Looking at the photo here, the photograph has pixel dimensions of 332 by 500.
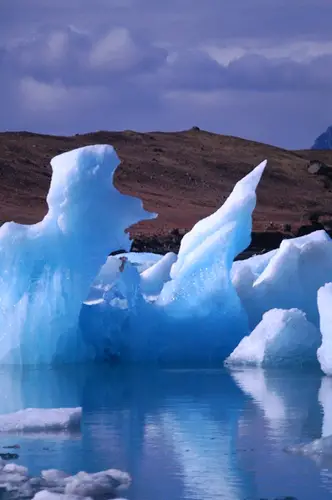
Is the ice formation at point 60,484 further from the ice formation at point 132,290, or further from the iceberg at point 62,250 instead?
the iceberg at point 62,250

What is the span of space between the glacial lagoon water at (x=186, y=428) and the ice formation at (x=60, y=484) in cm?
11

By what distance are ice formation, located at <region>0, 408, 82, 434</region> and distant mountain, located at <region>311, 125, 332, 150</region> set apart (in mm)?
102550

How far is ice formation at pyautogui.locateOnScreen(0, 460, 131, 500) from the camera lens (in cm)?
745

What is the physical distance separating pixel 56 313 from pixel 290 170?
46632mm

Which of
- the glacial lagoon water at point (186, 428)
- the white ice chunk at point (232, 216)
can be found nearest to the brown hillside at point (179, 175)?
the white ice chunk at point (232, 216)

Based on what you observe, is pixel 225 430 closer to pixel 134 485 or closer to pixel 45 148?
pixel 134 485

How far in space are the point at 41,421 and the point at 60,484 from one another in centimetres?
209

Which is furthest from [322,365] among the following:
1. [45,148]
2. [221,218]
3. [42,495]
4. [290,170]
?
[290,170]

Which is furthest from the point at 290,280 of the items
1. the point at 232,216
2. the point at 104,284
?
the point at 104,284

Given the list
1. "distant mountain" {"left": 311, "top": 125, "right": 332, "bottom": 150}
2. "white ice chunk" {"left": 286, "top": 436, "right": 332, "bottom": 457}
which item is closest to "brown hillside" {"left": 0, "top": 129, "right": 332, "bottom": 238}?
"white ice chunk" {"left": 286, "top": 436, "right": 332, "bottom": 457}

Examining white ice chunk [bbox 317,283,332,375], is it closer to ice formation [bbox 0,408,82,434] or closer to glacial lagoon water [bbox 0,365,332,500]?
glacial lagoon water [bbox 0,365,332,500]

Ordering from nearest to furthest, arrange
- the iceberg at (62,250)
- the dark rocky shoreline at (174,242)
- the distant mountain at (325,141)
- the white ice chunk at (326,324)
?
the white ice chunk at (326,324) → the iceberg at (62,250) → the dark rocky shoreline at (174,242) → the distant mountain at (325,141)

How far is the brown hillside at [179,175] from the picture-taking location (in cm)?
4688

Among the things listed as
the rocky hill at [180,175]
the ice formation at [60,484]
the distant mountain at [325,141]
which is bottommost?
the ice formation at [60,484]
